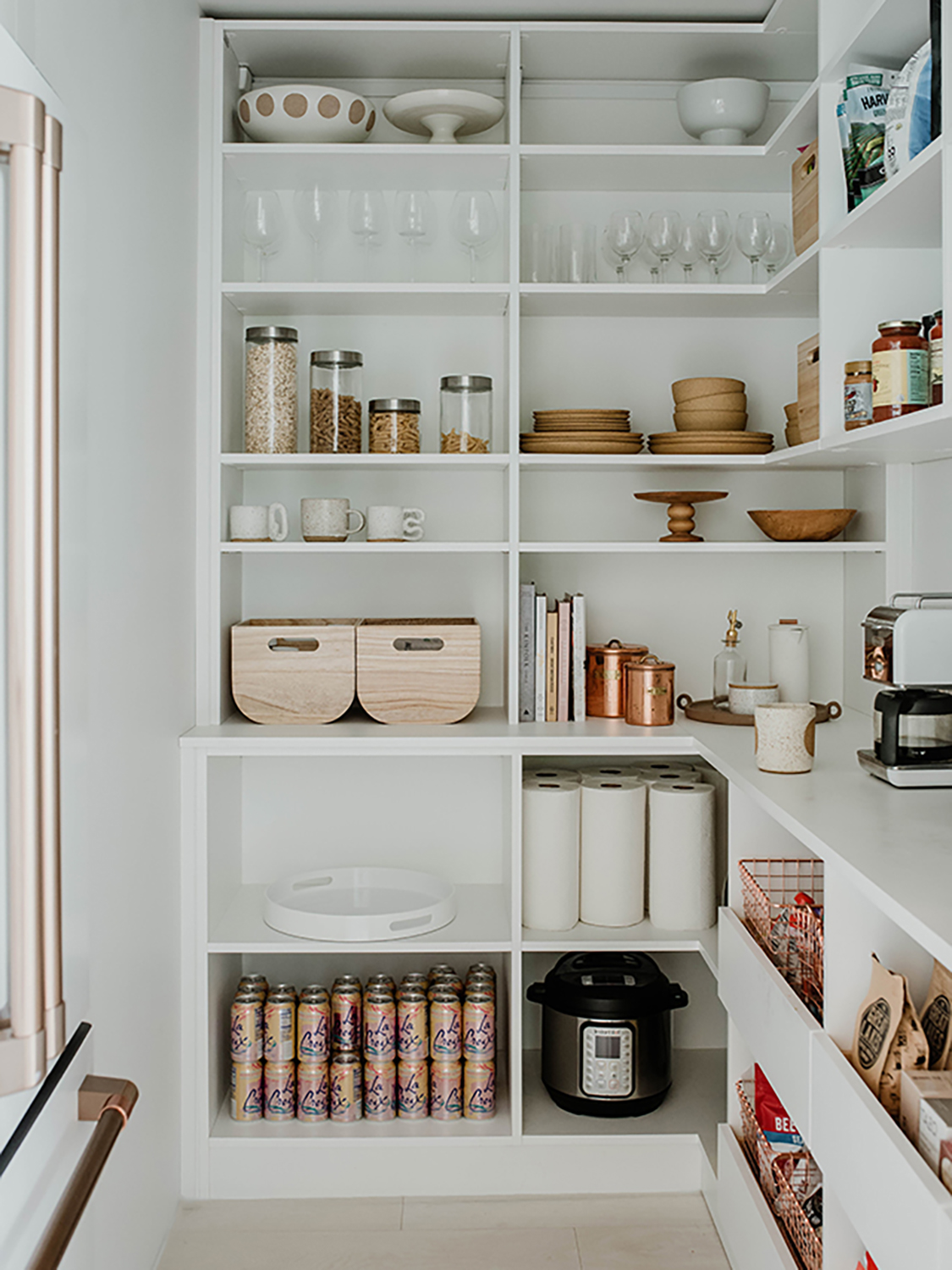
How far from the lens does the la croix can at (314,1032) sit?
2389 millimetres

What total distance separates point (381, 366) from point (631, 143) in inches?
32.1

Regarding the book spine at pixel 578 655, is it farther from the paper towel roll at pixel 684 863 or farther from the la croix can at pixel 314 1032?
the la croix can at pixel 314 1032

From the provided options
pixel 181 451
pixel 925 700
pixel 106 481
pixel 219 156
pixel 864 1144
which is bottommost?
pixel 864 1144

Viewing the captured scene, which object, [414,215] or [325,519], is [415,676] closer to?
[325,519]

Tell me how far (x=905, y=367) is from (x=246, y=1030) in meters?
1.81

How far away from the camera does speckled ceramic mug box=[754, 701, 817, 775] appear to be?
1.90m

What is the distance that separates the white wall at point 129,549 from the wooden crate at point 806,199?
123 cm

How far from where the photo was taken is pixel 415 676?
2451 millimetres

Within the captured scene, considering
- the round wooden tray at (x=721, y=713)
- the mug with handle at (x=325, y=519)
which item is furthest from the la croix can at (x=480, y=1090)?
the mug with handle at (x=325, y=519)

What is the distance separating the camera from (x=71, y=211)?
42.1 inches

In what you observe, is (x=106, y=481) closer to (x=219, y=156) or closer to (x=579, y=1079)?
(x=219, y=156)

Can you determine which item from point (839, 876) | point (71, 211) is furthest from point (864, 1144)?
point (71, 211)

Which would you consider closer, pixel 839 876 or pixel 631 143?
pixel 839 876

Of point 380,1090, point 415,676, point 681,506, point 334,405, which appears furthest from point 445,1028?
point 334,405
